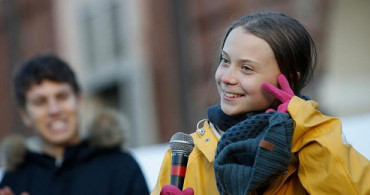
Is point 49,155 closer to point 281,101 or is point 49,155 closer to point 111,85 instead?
point 281,101

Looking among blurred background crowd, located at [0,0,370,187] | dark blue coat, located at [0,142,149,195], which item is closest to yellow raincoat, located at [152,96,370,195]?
dark blue coat, located at [0,142,149,195]

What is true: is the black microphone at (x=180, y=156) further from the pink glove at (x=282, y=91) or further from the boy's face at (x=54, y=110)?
the boy's face at (x=54, y=110)

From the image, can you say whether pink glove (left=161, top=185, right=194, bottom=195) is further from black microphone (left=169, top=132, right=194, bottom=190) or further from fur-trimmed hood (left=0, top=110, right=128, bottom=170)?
fur-trimmed hood (left=0, top=110, right=128, bottom=170)

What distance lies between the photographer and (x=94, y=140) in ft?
11.8

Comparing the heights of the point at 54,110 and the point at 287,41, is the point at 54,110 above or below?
below

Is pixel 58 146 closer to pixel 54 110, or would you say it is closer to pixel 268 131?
pixel 54 110

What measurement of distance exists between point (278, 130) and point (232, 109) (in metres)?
0.20

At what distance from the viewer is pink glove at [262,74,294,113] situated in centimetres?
229

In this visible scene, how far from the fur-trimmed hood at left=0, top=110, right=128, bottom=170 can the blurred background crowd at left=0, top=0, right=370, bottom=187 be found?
8.78 feet

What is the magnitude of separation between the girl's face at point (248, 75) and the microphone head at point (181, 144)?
0.13m

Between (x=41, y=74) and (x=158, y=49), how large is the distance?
25.9 feet

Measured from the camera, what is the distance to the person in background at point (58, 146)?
351 cm

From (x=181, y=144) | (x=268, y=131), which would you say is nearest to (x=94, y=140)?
(x=181, y=144)

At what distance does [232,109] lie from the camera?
92.7 inches
